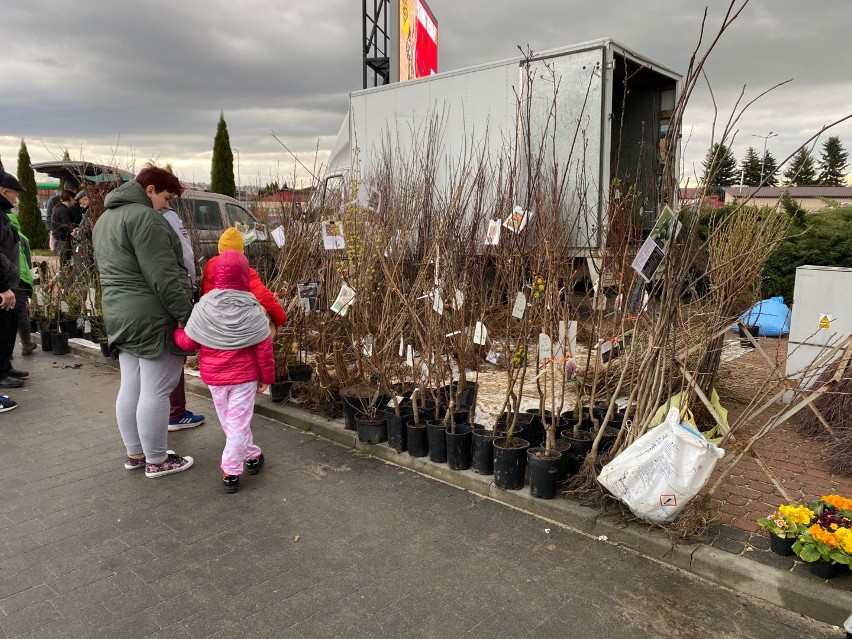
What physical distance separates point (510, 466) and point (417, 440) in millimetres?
800

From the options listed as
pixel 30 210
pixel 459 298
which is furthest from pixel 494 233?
pixel 30 210

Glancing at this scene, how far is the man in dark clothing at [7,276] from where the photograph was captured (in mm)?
5691

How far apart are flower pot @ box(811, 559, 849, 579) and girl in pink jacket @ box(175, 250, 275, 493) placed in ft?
10.3

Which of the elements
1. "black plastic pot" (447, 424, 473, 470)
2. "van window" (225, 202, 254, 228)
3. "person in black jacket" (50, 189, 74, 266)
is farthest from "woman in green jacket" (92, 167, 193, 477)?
"van window" (225, 202, 254, 228)

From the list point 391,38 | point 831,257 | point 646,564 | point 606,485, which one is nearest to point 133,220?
point 606,485

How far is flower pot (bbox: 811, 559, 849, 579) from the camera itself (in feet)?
8.82

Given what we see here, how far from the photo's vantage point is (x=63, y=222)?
28.9ft

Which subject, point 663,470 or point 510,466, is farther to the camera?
point 510,466

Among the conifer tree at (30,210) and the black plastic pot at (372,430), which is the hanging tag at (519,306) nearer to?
the black plastic pot at (372,430)

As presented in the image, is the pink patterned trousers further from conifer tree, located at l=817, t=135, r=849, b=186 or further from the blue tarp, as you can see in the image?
the blue tarp

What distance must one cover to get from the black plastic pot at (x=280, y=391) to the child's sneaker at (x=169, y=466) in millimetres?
1302

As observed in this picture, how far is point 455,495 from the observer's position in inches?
151

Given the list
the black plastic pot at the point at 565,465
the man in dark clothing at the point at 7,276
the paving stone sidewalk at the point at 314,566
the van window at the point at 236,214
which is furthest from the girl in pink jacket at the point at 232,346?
the van window at the point at 236,214

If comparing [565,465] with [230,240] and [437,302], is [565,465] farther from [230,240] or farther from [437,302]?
[230,240]
